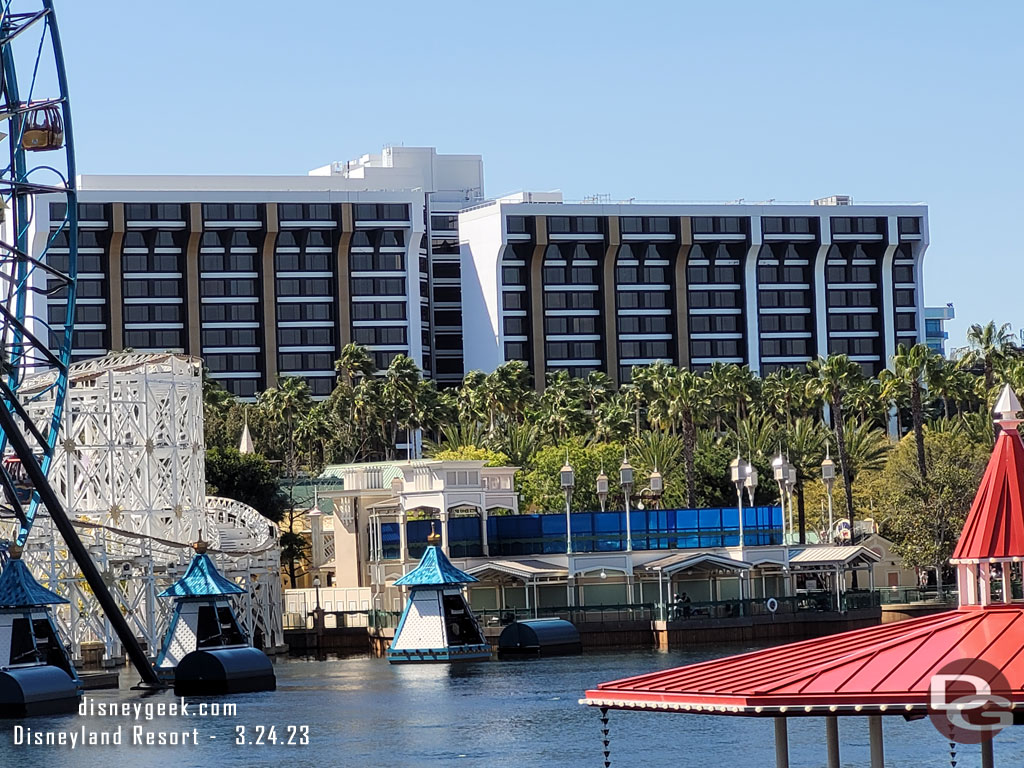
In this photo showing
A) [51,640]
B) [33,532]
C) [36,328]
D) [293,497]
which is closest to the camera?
[51,640]

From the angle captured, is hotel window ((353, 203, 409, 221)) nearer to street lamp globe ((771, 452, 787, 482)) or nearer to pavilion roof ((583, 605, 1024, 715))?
street lamp globe ((771, 452, 787, 482))

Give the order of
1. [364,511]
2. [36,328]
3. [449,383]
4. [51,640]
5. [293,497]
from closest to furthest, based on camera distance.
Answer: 1. [51,640]
2. [364,511]
3. [293,497]
4. [36,328]
5. [449,383]

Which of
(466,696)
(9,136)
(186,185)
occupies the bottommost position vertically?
(466,696)

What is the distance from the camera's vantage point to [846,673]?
2320 cm

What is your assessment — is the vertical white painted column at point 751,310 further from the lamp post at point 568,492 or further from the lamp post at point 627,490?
the lamp post at point 568,492

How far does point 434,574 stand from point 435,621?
95.4 inches

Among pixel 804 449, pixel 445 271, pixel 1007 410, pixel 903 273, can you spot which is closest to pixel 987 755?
pixel 1007 410

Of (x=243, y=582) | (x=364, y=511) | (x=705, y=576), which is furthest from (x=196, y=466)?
(x=705, y=576)

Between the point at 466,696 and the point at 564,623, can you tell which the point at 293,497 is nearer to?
the point at 564,623

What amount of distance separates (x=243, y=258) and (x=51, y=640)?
11880cm

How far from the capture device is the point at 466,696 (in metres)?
70.2

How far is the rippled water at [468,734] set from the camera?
51562 mm

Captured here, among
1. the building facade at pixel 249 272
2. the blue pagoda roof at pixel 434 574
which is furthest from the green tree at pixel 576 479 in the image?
the building facade at pixel 249 272

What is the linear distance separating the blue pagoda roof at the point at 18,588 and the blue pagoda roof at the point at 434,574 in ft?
73.2
